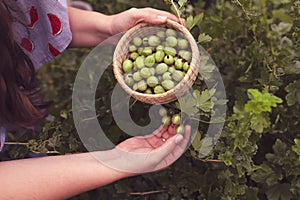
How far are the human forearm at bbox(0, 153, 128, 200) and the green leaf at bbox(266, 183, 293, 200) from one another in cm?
29

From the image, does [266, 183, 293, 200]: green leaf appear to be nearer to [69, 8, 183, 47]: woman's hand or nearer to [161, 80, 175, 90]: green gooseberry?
[161, 80, 175, 90]: green gooseberry

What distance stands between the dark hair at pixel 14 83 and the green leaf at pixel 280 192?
23.0 inches

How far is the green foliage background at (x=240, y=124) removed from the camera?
950 mm

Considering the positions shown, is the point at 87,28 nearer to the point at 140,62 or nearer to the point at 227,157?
the point at 140,62

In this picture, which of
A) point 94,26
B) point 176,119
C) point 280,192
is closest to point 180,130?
point 176,119

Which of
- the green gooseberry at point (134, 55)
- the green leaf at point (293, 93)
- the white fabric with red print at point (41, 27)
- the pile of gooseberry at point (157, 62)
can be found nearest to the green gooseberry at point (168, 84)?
the pile of gooseberry at point (157, 62)

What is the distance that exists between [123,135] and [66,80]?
1.50 ft

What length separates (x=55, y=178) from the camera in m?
1.02

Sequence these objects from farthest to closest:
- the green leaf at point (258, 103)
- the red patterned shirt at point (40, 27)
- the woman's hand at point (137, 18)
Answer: the red patterned shirt at point (40, 27) → the woman's hand at point (137, 18) → the green leaf at point (258, 103)

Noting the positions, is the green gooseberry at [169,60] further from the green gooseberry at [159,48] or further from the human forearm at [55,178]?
the human forearm at [55,178]

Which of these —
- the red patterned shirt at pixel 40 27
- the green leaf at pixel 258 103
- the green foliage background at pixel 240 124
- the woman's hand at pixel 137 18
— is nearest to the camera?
the green leaf at pixel 258 103

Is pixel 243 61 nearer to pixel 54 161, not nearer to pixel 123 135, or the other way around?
pixel 123 135

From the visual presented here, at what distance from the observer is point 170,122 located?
1.08 m

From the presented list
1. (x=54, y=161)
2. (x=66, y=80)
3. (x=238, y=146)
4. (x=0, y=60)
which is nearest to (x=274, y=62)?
(x=238, y=146)
